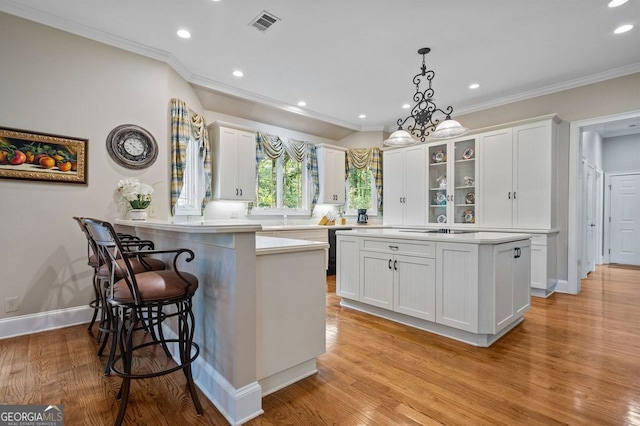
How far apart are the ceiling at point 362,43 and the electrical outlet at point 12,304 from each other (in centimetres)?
254

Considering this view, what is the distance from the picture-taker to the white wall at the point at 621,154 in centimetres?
628

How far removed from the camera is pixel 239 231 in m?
1.51

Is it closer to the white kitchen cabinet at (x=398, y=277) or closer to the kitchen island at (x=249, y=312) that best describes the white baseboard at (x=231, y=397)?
the kitchen island at (x=249, y=312)

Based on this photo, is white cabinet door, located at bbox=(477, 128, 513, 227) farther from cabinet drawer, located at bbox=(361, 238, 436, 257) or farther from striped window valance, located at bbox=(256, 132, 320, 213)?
striped window valance, located at bbox=(256, 132, 320, 213)

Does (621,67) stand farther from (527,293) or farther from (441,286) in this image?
(441,286)

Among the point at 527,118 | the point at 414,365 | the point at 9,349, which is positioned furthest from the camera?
the point at 527,118

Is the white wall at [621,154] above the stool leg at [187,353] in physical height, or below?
above

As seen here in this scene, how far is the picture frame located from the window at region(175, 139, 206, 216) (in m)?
1.36

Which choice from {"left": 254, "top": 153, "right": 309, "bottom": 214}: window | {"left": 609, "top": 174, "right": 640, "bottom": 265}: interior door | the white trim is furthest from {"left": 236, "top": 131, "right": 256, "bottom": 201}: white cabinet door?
{"left": 609, "top": 174, "right": 640, "bottom": 265}: interior door

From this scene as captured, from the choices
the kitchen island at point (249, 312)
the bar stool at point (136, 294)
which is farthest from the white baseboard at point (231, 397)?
the bar stool at point (136, 294)

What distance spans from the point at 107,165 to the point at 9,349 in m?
1.77

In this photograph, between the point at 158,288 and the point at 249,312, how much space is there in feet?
1.61

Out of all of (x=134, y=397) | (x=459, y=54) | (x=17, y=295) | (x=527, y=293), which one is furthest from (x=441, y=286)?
(x=17, y=295)

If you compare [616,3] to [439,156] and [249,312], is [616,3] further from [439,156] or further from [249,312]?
[249,312]
